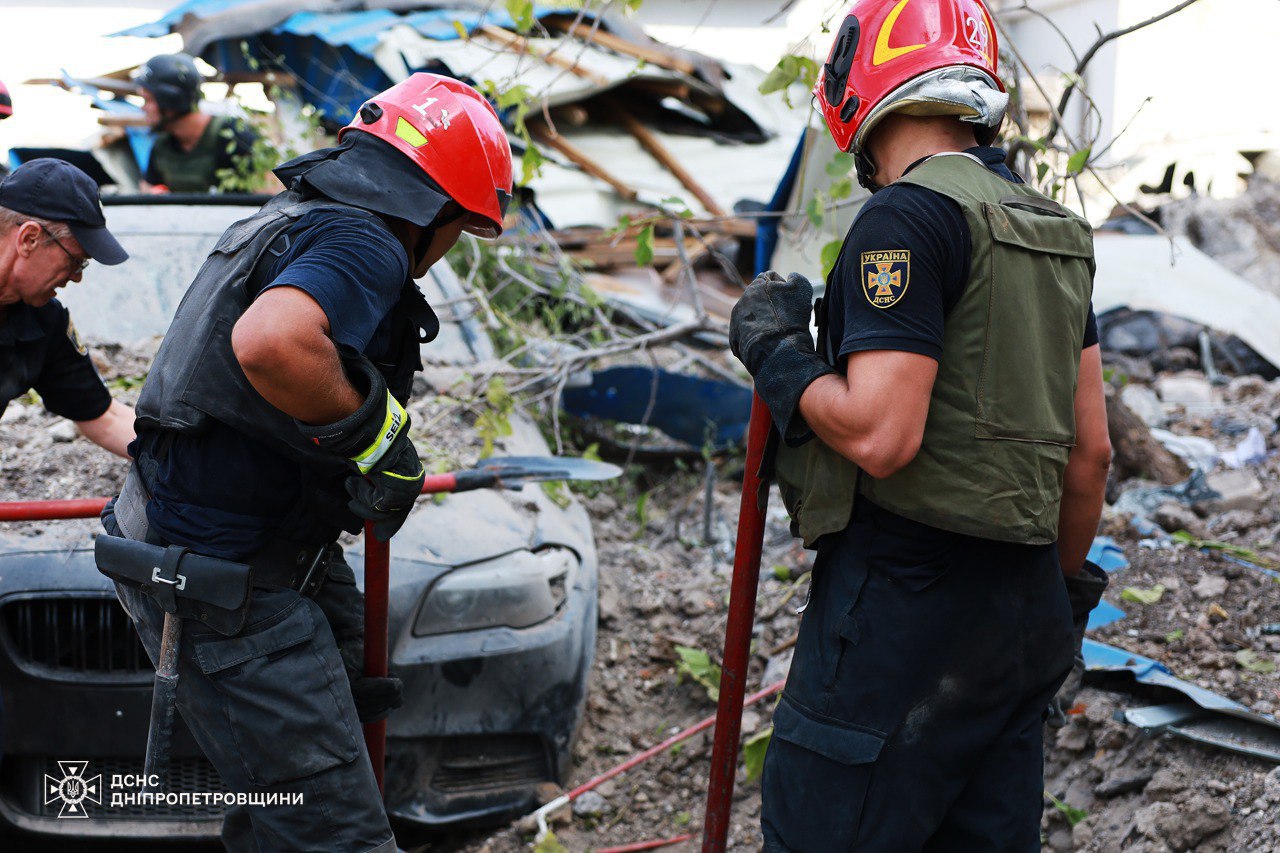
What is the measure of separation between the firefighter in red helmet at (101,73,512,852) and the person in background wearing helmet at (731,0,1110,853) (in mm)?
686

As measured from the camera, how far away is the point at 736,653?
225cm

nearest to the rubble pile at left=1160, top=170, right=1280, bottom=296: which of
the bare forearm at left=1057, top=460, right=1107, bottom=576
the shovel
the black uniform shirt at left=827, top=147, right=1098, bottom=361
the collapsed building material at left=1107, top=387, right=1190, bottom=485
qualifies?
the collapsed building material at left=1107, top=387, right=1190, bottom=485

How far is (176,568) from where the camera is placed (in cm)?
→ 204

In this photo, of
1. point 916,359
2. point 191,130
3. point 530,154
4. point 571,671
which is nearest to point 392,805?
point 571,671

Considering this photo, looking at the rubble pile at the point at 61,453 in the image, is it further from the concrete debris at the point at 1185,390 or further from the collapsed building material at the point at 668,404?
the concrete debris at the point at 1185,390

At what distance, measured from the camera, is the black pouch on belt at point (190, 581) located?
203cm

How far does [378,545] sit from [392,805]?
0.82 meters

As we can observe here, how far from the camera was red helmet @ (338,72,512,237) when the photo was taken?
217 cm

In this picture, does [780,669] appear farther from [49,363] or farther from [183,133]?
[183,133]

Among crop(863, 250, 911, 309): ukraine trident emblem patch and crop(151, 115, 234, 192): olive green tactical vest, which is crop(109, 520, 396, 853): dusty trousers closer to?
crop(863, 250, 911, 309): ukraine trident emblem patch

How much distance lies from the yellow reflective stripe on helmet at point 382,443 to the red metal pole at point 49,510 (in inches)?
38.2

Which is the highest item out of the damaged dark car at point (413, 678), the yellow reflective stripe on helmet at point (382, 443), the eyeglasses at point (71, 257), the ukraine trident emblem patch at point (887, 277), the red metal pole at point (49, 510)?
the ukraine trident emblem patch at point (887, 277)

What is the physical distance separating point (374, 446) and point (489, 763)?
1314 mm

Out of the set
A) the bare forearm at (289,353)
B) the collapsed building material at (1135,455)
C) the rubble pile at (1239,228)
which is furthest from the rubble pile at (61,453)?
the rubble pile at (1239,228)
